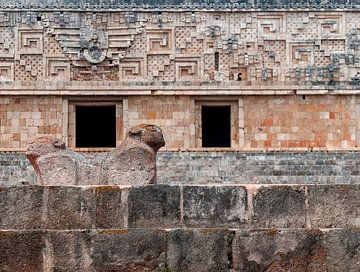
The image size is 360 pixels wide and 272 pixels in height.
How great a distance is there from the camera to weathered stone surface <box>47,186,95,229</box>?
11.4 meters

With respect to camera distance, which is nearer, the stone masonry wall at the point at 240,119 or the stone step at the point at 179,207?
the stone step at the point at 179,207

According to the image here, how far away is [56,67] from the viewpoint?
23.9m

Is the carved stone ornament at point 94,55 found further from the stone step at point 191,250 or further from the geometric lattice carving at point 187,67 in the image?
the stone step at point 191,250

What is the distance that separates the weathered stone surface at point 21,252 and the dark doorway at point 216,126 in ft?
44.1

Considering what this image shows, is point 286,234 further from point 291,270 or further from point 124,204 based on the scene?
point 124,204

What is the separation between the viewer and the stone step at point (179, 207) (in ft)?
37.4

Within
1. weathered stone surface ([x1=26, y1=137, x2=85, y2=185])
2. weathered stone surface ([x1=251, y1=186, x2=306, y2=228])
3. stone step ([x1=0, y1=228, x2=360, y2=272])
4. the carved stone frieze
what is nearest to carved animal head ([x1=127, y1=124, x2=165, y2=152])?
weathered stone surface ([x1=26, y1=137, x2=85, y2=185])

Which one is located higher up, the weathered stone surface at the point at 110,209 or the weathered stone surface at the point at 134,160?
the weathered stone surface at the point at 134,160

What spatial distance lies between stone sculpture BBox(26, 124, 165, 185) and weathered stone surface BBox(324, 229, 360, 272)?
2724 mm

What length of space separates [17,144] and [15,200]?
1243cm

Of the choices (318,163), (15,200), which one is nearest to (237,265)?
(15,200)

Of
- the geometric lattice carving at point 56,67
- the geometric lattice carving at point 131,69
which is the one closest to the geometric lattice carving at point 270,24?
the geometric lattice carving at point 131,69

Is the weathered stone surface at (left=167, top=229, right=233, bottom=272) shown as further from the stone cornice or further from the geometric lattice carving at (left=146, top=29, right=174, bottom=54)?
the stone cornice

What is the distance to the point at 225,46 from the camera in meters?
24.0
